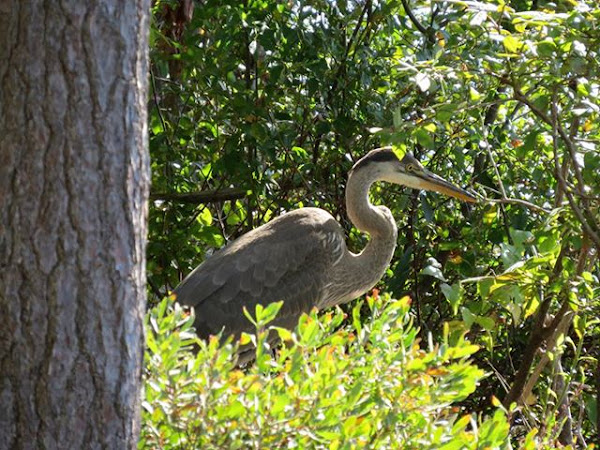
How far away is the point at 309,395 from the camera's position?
2.69 metres

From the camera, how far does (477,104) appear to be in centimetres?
387

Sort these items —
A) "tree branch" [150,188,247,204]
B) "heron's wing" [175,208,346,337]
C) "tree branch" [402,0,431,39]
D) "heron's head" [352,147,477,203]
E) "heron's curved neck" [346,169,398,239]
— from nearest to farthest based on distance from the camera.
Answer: "heron's wing" [175,208,346,337], "tree branch" [402,0,431,39], "tree branch" [150,188,247,204], "heron's head" [352,147,477,203], "heron's curved neck" [346,169,398,239]

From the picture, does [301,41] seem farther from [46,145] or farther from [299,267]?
[46,145]

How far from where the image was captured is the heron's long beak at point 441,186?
594 centimetres

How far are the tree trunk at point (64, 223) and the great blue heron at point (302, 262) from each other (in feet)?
9.50

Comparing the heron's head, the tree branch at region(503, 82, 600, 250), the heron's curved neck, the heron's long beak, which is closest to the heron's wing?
the heron's curved neck

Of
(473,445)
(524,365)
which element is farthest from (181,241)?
(473,445)

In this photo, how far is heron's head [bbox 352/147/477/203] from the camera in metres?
6.06

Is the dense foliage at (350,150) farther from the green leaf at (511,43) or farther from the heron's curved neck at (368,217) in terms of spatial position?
the green leaf at (511,43)

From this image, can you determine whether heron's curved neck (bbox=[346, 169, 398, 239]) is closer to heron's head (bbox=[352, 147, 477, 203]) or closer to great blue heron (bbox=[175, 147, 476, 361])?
great blue heron (bbox=[175, 147, 476, 361])

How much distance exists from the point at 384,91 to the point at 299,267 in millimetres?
1013

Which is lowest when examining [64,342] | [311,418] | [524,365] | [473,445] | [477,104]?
[524,365]

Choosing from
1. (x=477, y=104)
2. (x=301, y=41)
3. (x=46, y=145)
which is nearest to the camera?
(x=46, y=145)

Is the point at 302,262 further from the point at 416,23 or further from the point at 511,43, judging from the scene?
the point at 511,43
